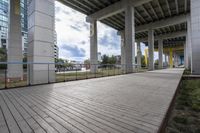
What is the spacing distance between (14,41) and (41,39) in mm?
5592

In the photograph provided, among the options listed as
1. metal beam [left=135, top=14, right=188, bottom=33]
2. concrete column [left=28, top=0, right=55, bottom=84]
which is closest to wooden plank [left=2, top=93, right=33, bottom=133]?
concrete column [left=28, top=0, right=55, bottom=84]

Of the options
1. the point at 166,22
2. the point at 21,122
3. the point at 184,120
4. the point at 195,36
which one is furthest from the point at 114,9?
the point at 21,122

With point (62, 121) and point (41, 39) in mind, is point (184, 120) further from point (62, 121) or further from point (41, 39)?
point (41, 39)

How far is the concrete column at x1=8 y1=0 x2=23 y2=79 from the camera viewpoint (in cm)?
1048

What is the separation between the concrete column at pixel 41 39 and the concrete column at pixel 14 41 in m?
4.73

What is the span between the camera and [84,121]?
2029mm

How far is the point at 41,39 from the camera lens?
6.64 m

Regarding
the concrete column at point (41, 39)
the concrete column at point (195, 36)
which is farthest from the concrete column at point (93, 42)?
the concrete column at point (41, 39)

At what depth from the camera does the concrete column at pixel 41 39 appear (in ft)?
20.9

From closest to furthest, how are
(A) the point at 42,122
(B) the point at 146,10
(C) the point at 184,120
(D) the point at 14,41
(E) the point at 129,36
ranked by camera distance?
(A) the point at 42,122 → (C) the point at 184,120 → (D) the point at 14,41 → (E) the point at 129,36 → (B) the point at 146,10

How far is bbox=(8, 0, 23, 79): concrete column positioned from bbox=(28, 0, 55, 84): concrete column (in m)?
4.73

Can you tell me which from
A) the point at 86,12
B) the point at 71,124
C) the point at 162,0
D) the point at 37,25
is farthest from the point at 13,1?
the point at 162,0

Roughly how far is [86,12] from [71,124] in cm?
1971

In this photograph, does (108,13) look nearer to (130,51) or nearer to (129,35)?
(129,35)
